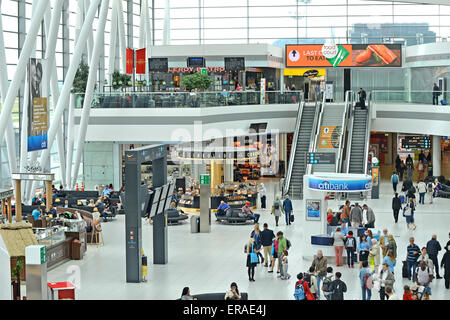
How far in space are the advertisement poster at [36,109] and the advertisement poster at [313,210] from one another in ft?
34.1

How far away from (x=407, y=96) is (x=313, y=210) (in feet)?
81.7

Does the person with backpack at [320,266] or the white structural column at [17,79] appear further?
the white structural column at [17,79]

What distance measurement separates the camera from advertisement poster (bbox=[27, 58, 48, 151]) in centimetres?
2645

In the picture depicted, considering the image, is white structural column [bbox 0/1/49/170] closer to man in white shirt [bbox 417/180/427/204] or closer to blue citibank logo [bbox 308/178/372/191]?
blue citibank logo [bbox 308/178/372/191]

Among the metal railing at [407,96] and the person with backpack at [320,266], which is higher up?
the metal railing at [407,96]

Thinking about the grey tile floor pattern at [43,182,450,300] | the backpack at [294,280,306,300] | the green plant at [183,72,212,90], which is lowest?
the grey tile floor pattern at [43,182,450,300]

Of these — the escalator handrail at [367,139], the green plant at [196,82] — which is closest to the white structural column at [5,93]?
the green plant at [196,82]

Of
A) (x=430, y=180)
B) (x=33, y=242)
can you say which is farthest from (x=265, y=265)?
(x=430, y=180)

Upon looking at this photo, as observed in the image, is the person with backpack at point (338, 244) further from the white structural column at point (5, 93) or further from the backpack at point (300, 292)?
the white structural column at point (5, 93)

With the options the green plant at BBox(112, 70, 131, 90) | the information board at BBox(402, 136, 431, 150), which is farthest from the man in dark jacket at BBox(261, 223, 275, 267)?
the information board at BBox(402, 136, 431, 150)

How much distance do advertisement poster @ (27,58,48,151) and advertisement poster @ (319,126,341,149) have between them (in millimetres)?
18106

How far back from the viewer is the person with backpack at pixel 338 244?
848 inches

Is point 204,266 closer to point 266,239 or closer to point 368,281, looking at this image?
point 266,239

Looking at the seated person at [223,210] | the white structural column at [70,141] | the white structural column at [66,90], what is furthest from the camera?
the white structural column at [70,141]
